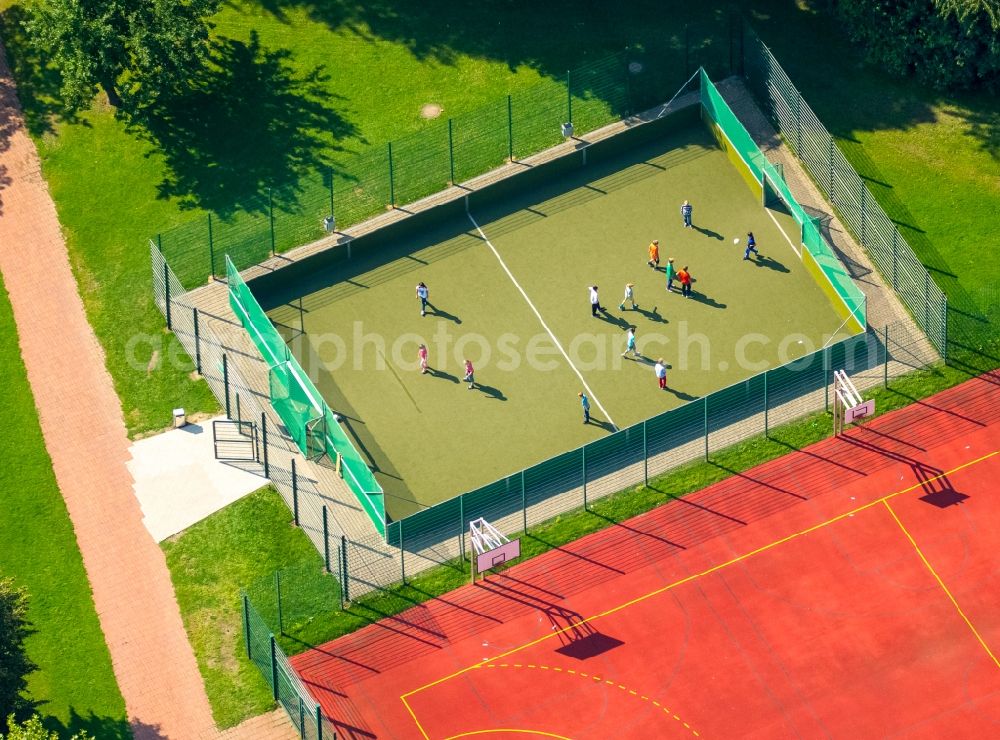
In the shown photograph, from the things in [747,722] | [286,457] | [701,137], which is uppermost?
→ [701,137]

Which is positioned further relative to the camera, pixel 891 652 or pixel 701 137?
pixel 701 137

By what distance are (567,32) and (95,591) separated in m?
32.9

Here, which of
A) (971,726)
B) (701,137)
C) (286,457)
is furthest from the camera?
(701,137)

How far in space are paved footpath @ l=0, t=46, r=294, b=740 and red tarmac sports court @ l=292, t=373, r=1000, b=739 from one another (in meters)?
5.04

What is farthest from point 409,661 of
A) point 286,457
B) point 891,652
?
point 891,652

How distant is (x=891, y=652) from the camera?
3280 inches

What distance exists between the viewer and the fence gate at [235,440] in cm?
8912

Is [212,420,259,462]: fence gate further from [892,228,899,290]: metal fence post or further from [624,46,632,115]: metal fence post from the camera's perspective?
[892,228,899,290]: metal fence post

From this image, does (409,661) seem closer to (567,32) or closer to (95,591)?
(95,591)

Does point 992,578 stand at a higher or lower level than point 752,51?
lower

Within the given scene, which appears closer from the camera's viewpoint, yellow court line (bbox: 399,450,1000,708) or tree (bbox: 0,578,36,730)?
tree (bbox: 0,578,36,730)

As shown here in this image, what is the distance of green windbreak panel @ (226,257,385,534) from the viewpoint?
86.5 m

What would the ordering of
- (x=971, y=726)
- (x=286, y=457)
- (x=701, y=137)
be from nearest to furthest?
(x=971, y=726)
(x=286, y=457)
(x=701, y=137)

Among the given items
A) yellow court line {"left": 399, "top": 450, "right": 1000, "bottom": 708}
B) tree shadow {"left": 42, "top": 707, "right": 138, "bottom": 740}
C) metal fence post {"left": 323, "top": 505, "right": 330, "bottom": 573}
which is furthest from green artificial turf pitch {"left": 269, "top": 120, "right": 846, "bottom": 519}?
tree shadow {"left": 42, "top": 707, "right": 138, "bottom": 740}
